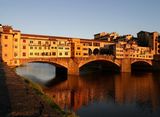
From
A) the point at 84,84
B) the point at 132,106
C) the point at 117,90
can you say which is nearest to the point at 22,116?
the point at 132,106

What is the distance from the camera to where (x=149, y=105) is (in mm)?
33438

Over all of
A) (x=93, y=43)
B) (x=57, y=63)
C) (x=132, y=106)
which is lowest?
(x=132, y=106)

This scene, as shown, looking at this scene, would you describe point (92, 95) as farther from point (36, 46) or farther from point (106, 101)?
point (36, 46)

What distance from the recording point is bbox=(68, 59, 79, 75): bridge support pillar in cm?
6731

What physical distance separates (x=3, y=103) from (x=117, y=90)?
35206 millimetres

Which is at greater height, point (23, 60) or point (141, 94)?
point (23, 60)

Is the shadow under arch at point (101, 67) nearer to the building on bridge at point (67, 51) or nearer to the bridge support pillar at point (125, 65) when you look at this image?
the bridge support pillar at point (125, 65)

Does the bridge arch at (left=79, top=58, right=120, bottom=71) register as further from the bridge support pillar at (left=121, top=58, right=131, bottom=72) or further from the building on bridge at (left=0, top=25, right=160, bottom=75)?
the bridge support pillar at (left=121, top=58, right=131, bottom=72)

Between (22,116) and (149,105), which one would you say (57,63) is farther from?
(22,116)

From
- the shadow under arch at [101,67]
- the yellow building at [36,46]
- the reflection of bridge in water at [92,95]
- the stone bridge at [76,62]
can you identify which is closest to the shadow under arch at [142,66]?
the shadow under arch at [101,67]

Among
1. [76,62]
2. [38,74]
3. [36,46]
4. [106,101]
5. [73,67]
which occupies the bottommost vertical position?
[106,101]

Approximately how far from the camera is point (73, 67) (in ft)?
224

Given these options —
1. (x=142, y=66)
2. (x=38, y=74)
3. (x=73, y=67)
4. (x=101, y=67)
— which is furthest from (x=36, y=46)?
(x=142, y=66)

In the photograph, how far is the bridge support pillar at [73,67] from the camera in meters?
67.3
